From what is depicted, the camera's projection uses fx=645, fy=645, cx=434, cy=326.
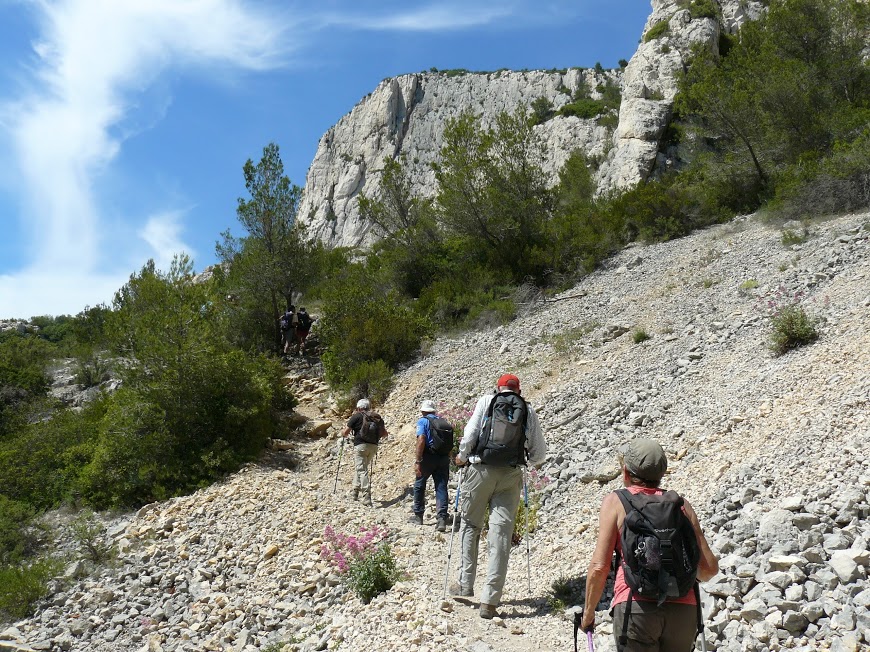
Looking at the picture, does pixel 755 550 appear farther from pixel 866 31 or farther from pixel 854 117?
pixel 866 31

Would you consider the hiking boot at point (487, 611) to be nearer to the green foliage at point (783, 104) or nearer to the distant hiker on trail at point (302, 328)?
the distant hiker on trail at point (302, 328)

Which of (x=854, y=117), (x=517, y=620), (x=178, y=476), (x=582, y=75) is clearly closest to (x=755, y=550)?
(x=517, y=620)

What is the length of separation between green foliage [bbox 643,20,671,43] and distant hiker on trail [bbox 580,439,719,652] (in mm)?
40295

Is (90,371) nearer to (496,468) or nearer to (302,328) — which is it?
(302,328)

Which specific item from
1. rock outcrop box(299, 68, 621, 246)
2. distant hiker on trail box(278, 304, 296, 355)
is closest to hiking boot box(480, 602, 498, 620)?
distant hiker on trail box(278, 304, 296, 355)

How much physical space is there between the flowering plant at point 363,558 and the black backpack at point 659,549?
4084mm

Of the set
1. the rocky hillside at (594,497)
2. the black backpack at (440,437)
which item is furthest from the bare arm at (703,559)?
the black backpack at (440,437)

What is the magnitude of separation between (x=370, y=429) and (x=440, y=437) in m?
2.14

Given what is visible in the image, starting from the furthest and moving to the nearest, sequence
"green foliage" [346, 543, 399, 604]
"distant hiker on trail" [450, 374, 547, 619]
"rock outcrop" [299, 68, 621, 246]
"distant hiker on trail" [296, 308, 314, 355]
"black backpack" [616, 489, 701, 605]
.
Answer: "rock outcrop" [299, 68, 621, 246] < "distant hiker on trail" [296, 308, 314, 355] < "green foliage" [346, 543, 399, 604] < "distant hiker on trail" [450, 374, 547, 619] < "black backpack" [616, 489, 701, 605]

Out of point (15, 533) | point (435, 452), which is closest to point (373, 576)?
point (435, 452)

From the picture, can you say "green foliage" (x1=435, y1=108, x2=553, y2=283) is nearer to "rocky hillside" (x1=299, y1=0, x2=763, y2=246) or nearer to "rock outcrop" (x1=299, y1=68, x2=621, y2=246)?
"rocky hillside" (x1=299, y1=0, x2=763, y2=246)

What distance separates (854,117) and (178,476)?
872 inches

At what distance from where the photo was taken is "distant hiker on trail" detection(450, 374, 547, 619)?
229 inches

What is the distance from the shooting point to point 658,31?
37.9 meters
